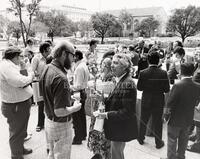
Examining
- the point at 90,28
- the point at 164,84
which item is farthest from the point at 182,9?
the point at 164,84

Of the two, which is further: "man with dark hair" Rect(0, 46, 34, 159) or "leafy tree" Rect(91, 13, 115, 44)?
"leafy tree" Rect(91, 13, 115, 44)

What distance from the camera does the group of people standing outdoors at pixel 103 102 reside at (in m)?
1.99

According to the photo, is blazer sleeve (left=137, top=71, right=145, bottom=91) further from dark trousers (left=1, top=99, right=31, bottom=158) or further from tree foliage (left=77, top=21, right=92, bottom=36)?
tree foliage (left=77, top=21, right=92, bottom=36)

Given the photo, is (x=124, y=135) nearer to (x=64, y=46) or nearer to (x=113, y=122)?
(x=113, y=122)

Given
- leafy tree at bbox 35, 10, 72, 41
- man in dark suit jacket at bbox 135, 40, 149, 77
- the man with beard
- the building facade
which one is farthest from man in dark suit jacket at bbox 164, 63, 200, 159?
the building facade

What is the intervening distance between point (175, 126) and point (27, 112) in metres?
1.99

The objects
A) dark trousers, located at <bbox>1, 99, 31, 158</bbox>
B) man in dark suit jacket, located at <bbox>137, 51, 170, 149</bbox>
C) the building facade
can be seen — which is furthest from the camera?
the building facade

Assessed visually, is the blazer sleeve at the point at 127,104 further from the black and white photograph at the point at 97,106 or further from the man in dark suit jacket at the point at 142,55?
the man in dark suit jacket at the point at 142,55

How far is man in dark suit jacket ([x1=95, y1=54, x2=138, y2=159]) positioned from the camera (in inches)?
81.4

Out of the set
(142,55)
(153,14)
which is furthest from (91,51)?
(153,14)

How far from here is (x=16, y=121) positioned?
288 centimetres

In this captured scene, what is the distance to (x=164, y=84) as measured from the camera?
3.21 m

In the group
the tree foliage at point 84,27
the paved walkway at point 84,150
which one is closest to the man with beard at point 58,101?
the paved walkway at point 84,150

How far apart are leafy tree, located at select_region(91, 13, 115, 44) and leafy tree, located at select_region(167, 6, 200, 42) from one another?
12317mm
